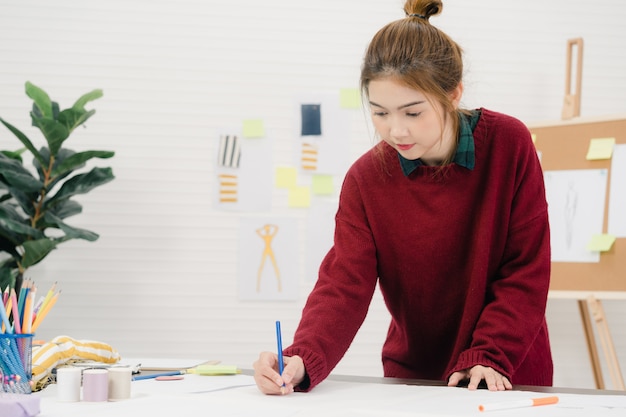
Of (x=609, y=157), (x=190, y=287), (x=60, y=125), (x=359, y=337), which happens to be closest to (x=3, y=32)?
(x=60, y=125)

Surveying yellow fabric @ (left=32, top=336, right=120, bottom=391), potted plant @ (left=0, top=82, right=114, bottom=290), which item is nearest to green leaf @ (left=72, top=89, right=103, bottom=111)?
potted plant @ (left=0, top=82, right=114, bottom=290)

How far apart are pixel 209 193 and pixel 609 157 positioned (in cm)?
156

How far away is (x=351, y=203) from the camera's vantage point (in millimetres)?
1462

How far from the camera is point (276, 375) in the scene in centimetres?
116

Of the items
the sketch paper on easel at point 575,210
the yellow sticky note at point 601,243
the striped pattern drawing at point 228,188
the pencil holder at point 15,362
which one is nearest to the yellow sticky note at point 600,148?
the sketch paper on easel at point 575,210

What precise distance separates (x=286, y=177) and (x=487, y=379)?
5.98 ft

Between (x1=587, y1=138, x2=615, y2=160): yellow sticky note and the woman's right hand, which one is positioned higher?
(x1=587, y1=138, x2=615, y2=160): yellow sticky note

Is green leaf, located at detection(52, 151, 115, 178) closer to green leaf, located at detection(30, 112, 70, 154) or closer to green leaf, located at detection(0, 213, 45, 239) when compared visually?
green leaf, located at detection(30, 112, 70, 154)

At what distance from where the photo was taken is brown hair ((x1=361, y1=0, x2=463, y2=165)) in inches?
49.4

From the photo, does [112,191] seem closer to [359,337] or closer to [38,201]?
[38,201]

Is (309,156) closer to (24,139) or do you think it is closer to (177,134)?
(177,134)

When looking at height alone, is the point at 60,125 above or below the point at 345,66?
below

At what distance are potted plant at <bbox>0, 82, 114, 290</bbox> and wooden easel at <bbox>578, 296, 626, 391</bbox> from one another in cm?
182

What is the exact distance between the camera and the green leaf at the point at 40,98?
251 centimetres
